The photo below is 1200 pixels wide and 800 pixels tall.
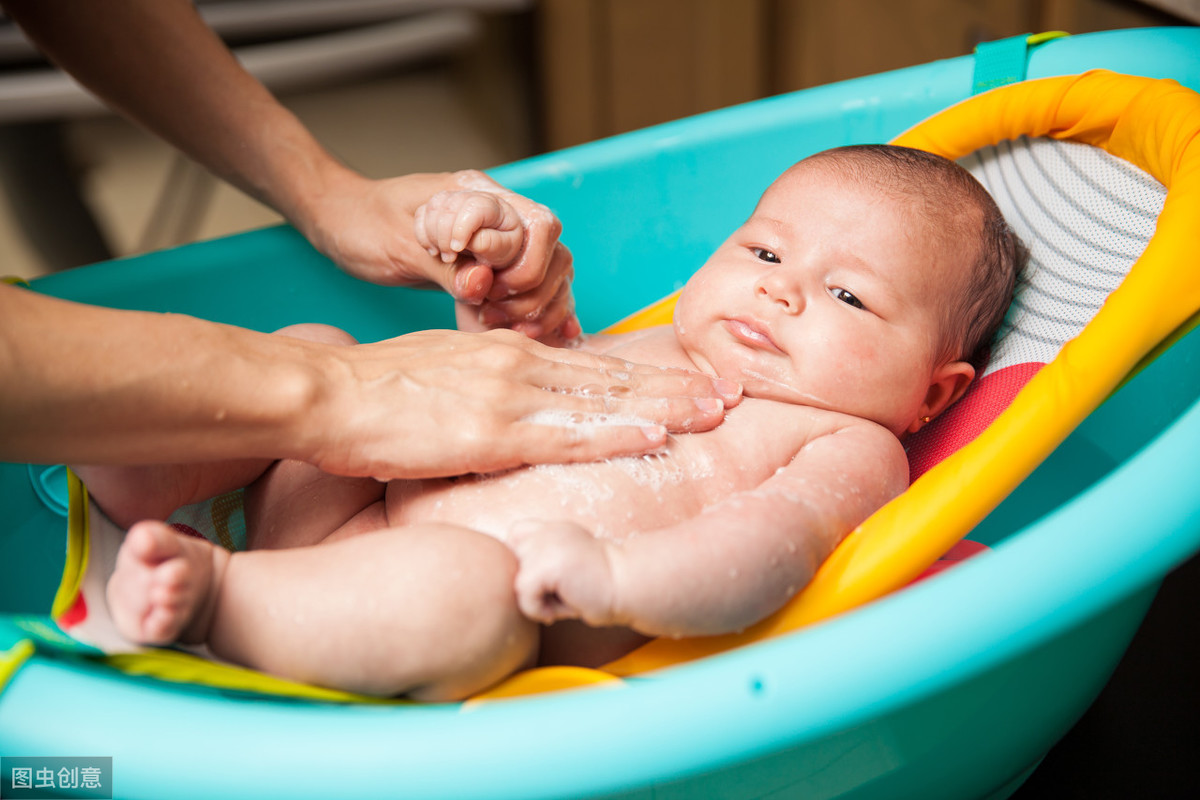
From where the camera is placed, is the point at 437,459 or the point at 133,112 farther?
the point at 133,112

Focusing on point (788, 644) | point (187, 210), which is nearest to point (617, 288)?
point (788, 644)

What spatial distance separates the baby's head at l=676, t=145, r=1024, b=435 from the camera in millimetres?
873

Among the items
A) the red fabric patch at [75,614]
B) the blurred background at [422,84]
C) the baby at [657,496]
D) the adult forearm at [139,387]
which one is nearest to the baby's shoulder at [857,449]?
the baby at [657,496]

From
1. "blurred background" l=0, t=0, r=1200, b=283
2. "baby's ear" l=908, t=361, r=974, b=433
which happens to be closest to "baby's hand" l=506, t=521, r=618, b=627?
"baby's ear" l=908, t=361, r=974, b=433

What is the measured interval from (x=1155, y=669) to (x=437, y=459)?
0.80 metres

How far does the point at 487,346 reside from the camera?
0.80 m

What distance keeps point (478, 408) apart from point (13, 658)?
35 centimetres

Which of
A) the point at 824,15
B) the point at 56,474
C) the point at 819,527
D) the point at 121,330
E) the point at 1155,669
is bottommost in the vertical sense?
the point at 1155,669

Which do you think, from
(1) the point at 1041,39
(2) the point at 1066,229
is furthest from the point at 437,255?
(1) the point at 1041,39

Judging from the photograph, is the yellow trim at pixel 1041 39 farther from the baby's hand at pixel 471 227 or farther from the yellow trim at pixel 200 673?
the yellow trim at pixel 200 673

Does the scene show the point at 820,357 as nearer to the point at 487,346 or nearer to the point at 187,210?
the point at 487,346

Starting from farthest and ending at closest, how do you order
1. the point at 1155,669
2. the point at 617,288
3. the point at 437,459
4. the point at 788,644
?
the point at 617,288 < the point at 1155,669 < the point at 437,459 < the point at 788,644

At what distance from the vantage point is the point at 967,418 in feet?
3.24

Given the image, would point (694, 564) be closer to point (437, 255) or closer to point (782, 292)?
point (782, 292)
